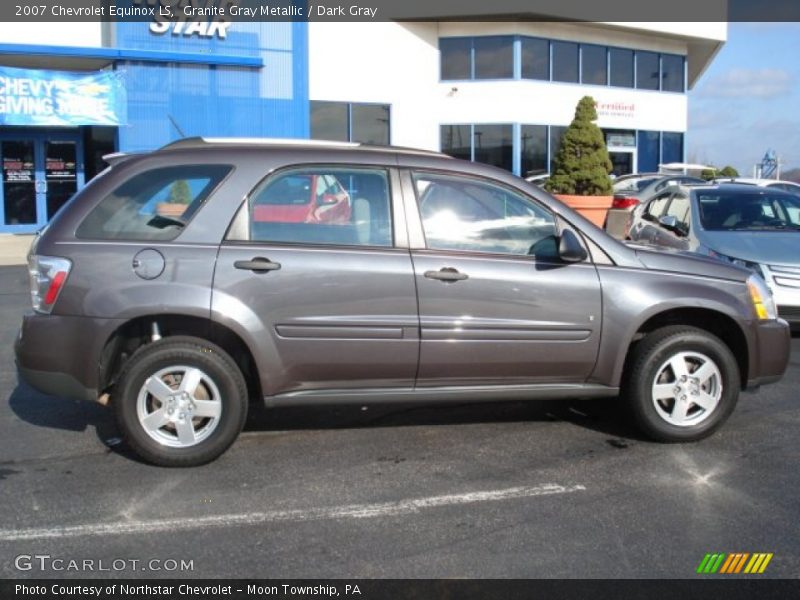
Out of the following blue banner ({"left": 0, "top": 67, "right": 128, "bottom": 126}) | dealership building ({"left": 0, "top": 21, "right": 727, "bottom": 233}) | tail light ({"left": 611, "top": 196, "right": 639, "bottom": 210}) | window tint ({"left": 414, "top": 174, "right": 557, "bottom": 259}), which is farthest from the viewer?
dealership building ({"left": 0, "top": 21, "right": 727, "bottom": 233})

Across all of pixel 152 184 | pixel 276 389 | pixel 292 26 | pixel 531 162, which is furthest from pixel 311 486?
pixel 531 162

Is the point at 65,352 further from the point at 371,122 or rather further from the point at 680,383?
the point at 371,122

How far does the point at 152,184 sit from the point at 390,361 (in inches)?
67.1

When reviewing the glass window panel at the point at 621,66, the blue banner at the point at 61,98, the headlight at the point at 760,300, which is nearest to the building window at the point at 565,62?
the glass window panel at the point at 621,66

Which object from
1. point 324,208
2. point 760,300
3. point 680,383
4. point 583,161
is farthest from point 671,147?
point 324,208

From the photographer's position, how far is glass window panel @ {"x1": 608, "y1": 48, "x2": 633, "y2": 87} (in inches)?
1014

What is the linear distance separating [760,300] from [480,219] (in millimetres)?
1871

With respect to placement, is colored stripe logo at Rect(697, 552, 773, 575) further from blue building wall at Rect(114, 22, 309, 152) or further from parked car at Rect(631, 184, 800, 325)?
blue building wall at Rect(114, 22, 309, 152)

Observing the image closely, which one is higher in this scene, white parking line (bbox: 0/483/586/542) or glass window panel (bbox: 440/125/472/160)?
glass window panel (bbox: 440/125/472/160)

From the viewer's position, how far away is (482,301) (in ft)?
15.2

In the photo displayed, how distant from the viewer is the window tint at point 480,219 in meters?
4.73

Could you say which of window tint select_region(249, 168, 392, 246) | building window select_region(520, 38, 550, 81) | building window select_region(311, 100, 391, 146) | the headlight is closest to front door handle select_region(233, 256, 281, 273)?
window tint select_region(249, 168, 392, 246)

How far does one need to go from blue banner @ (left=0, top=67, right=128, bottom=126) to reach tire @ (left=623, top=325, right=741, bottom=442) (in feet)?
52.6

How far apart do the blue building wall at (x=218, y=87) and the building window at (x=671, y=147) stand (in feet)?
42.7
